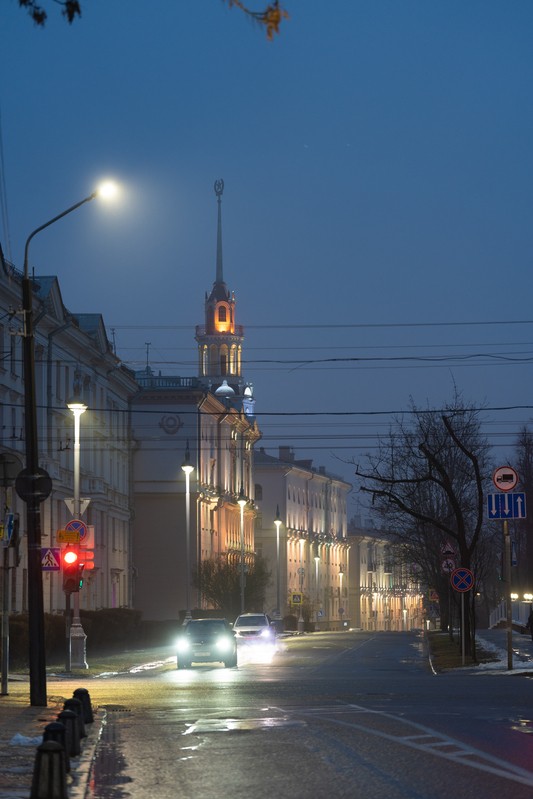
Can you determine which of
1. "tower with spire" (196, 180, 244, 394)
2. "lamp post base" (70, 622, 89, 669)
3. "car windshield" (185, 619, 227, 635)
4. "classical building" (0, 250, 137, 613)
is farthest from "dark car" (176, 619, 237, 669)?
"tower with spire" (196, 180, 244, 394)

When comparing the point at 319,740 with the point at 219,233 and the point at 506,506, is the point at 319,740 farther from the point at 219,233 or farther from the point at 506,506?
the point at 219,233

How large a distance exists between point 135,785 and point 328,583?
456 ft

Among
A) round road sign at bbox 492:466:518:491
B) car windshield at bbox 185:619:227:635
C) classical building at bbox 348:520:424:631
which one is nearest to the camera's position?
round road sign at bbox 492:466:518:491

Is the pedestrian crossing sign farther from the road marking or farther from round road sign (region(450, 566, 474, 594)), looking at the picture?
the road marking

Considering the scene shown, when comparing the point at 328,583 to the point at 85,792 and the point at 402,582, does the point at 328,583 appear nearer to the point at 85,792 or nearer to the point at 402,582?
the point at 402,582

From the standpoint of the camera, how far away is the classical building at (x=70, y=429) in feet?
179

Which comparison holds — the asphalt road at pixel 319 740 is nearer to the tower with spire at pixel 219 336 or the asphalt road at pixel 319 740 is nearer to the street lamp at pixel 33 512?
the street lamp at pixel 33 512

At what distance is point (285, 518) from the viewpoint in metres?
137

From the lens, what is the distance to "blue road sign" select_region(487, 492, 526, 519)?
103 ft

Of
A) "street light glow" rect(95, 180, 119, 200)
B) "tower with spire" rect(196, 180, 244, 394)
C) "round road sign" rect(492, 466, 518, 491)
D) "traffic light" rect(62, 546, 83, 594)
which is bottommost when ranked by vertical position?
"traffic light" rect(62, 546, 83, 594)

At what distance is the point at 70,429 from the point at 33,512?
42.8m

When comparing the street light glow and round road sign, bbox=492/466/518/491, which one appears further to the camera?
round road sign, bbox=492/466/518/491

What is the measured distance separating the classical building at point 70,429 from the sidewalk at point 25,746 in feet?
56.1

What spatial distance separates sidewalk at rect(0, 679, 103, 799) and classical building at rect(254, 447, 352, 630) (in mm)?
98109
